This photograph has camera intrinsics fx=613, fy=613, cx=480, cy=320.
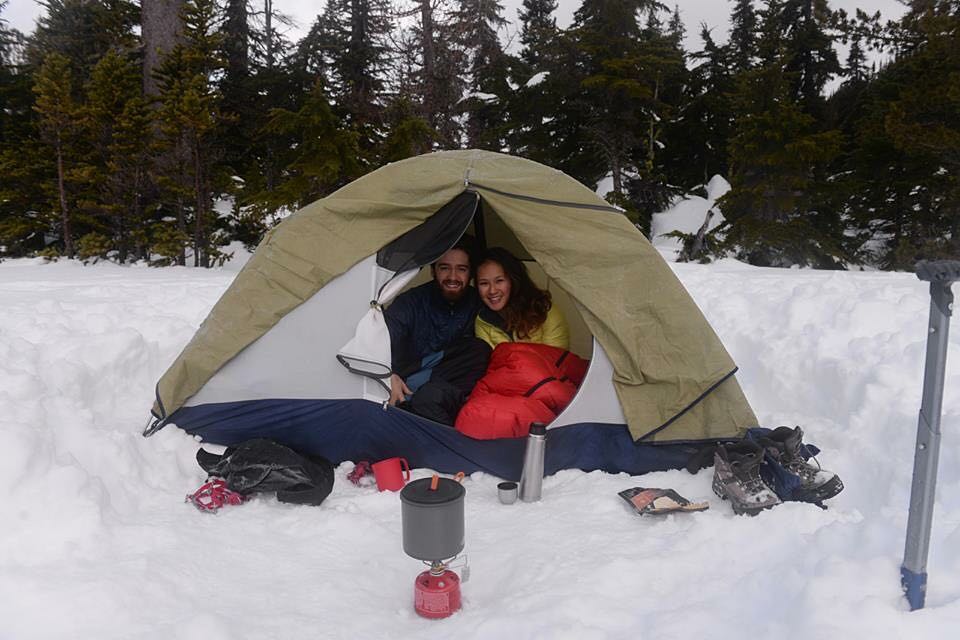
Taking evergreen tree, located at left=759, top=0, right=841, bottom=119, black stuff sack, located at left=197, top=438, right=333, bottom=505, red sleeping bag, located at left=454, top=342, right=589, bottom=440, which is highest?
evergreen tree, located at left=759, top=0, right=841, bottom=119

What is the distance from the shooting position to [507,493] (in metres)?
2.97

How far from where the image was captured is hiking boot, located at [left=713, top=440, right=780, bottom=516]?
265 centimetres

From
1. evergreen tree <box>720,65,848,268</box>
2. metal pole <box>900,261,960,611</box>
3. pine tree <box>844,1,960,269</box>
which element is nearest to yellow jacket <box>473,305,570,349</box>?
metal pole <box>900,261,960,611</box>

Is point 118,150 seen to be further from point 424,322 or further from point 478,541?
point 478,541

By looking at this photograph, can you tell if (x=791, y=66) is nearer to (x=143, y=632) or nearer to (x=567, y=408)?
(x=567, y=408)

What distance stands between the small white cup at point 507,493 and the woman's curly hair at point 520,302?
1144 mm

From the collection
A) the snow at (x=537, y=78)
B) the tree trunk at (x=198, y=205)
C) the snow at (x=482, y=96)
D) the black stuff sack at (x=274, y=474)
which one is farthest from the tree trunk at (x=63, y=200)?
the black stuff sack at (x=274, y=474)

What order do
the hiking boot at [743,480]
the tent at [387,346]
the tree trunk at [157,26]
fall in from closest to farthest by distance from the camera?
1. the hiking boot at [743,480]
2. the tent at [387,346]
3. the tree trunk at [157,26]

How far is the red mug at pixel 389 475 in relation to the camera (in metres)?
3.09

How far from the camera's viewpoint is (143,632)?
6.18 ft

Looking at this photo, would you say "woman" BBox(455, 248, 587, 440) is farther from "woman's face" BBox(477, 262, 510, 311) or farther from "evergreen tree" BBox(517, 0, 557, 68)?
"evergreen tree" BBox(517, 0, 557, 68)

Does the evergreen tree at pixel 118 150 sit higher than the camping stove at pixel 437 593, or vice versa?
the evergreen tree at pixel 118 150

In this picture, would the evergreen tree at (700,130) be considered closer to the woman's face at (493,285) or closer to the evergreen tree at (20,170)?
the woman's face at (493,285)

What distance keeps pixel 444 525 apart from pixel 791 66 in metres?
16.9
